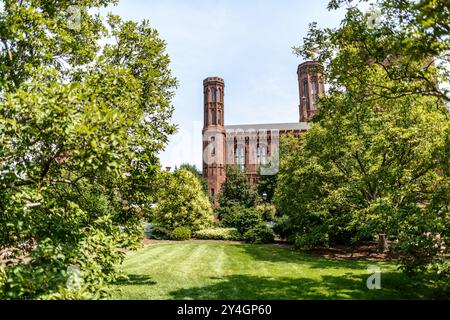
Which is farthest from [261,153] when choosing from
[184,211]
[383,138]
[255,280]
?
[255,280]

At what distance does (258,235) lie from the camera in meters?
27.6

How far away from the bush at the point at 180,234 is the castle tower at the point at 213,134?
128 feet

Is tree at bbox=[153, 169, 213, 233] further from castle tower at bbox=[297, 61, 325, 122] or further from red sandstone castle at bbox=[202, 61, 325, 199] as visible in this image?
castle tower at bbox=[297, 61, 325, 122]

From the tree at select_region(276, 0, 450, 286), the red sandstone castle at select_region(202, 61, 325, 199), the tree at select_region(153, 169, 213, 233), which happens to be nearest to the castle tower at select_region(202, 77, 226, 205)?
the red sandstone castle at select_region(202, 61, 325, 199)

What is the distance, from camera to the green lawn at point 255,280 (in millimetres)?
9375

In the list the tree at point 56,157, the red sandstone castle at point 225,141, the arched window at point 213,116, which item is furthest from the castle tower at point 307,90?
the tree at point 56,157

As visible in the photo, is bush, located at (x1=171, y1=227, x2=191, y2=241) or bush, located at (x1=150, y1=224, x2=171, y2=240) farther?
bush, located at (x1=150, y1=224, x2=171, y2=240)

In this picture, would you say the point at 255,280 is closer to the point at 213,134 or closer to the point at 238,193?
the point at 238,193

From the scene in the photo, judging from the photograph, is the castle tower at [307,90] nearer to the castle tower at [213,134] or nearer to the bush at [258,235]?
the castle tower at [213,134]

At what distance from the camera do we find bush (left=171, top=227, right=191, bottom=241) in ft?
94.2

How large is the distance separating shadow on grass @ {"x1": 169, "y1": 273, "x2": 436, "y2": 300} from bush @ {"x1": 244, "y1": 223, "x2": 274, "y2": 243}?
15569mm

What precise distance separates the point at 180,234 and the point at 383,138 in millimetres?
19241
